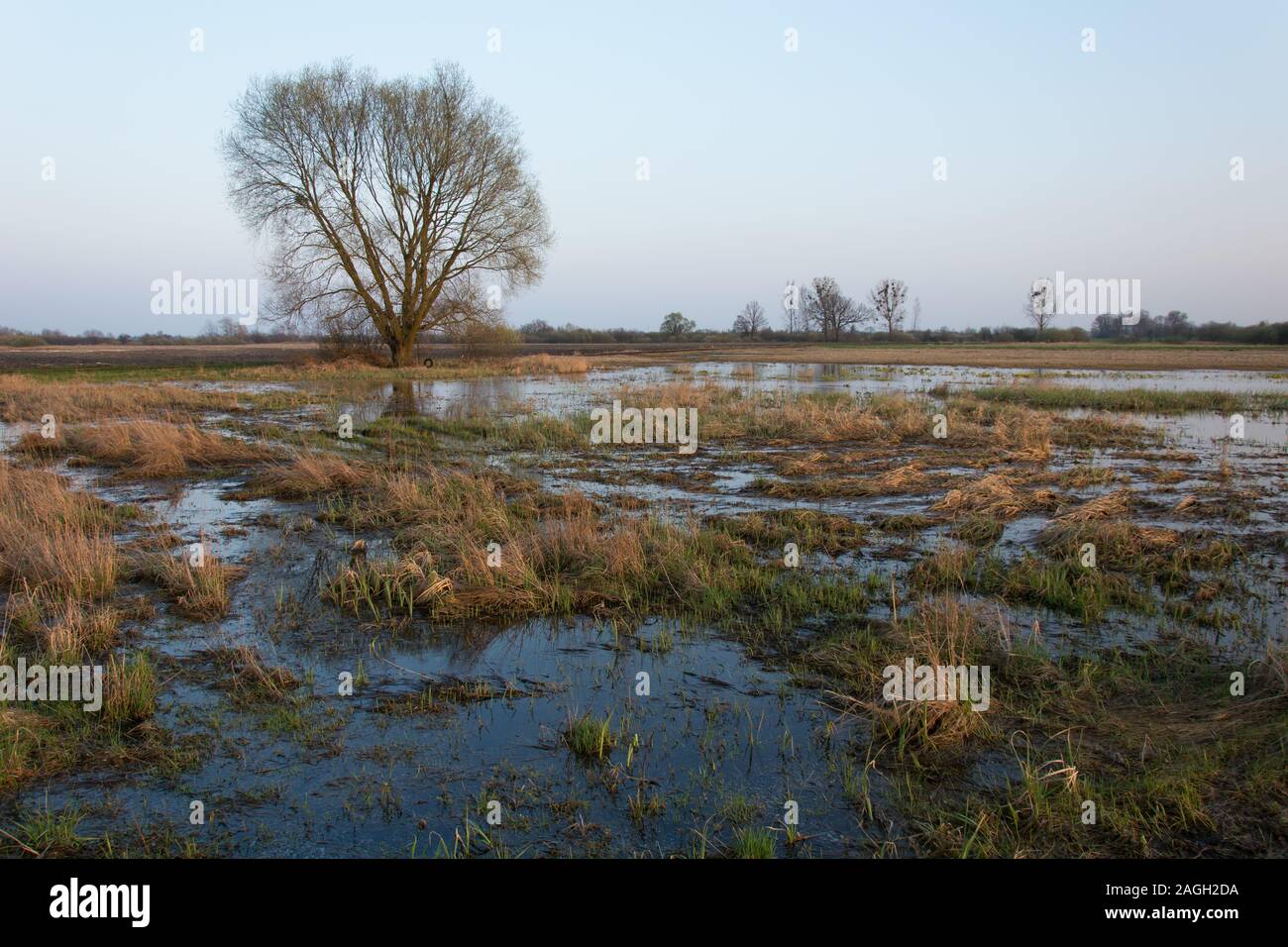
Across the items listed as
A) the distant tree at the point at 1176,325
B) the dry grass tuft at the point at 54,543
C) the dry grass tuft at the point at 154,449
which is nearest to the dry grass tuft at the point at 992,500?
the dry grass tuft at the point at 54,543

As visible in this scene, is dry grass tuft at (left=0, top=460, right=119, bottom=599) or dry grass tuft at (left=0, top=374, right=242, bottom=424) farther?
dry grass tuft at (left=0, top=374, right=242, bottom=424)

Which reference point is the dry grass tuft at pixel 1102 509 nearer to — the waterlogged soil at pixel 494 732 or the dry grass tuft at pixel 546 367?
the waterlogged soil at pixel 494 732

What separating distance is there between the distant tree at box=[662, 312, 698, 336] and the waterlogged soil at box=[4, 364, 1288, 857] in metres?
114

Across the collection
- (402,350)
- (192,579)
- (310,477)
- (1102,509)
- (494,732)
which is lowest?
(494,732)

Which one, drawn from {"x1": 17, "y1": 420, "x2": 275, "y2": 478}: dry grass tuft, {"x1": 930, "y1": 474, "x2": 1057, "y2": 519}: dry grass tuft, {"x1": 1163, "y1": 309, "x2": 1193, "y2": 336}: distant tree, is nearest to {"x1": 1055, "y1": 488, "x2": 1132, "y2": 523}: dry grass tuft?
{"x1": 930, "y1": 474, "x2": 1057, "y2": 519}: dry grass tuft

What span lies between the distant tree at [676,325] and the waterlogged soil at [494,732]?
114 meters

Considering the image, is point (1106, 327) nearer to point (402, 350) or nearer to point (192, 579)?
point (402, 350)

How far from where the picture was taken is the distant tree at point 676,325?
12138 cm

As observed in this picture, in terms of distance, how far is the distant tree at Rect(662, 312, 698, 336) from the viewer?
121375 millimetres

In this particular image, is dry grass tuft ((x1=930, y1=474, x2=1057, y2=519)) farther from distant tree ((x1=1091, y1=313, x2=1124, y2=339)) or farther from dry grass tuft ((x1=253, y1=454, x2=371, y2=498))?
distant tree ((x1=1091, y1=313, x2=1124, y2=339))

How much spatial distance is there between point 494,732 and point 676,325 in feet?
390

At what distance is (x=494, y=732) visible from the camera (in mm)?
4848

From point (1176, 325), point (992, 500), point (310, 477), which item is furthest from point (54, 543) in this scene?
point (1176, 325)
